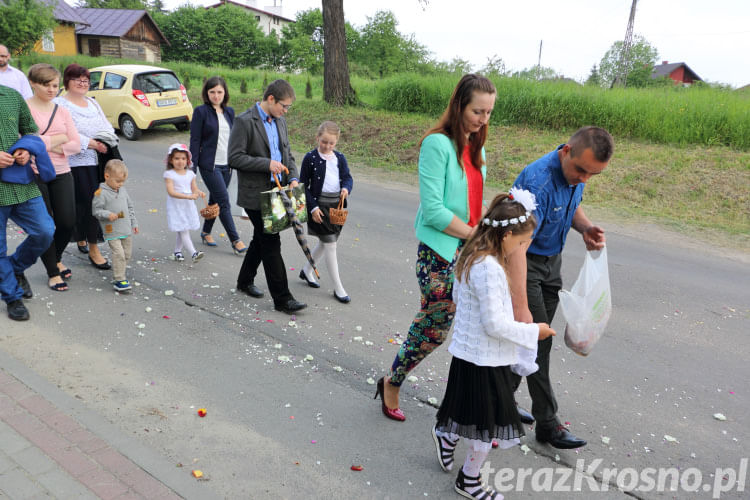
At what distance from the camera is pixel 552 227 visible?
3.35 meters

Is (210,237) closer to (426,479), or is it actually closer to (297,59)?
(426,479)

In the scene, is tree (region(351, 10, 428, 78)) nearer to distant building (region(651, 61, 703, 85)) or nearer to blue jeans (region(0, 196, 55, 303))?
distant building (region(651, 61, 703, 85))

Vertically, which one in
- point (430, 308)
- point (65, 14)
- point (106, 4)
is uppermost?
point (106, 4)

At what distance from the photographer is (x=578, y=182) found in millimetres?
3316

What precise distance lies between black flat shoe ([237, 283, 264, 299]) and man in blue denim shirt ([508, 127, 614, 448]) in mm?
2960

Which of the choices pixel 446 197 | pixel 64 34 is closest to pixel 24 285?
pixel 446 197

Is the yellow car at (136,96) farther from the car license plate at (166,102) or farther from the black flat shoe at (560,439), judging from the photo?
the black flat shoe at (560,439)

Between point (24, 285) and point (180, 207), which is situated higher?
point (180, 207)

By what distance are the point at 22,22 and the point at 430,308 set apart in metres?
38.9

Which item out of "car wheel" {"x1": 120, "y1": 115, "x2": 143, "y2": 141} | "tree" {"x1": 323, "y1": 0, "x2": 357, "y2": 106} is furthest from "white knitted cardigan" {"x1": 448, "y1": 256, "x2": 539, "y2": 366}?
"tree" {"x1": 323, "y1": 0, "x2": 357, "y2": 106}

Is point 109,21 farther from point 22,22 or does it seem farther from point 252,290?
point 252,290

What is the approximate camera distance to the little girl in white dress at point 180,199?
654 centimetres

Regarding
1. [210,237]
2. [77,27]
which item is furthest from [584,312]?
[77,27]

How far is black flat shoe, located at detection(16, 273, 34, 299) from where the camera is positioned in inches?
209
